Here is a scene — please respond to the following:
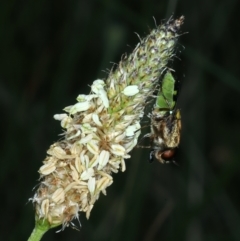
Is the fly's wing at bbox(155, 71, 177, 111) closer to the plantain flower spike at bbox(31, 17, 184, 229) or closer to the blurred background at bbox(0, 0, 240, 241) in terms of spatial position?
the plantain flower spike at bbox(31, 17, 184, 229)

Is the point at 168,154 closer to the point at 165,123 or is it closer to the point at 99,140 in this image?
the point at 165,123

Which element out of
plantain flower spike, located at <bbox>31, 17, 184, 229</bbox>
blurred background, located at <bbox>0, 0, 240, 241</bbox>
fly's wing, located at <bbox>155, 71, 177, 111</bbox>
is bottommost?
plantain flower spike, located at <bbox>31, 17, 184, 229</bbox>

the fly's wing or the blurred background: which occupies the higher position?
the blurred background

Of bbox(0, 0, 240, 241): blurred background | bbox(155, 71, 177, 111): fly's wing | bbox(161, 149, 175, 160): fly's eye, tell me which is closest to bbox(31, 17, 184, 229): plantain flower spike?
bbox(155, 71, 177, 111): fly's wing

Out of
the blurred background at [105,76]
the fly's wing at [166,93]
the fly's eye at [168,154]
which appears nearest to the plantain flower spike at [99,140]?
the fly's wing at [166,93]

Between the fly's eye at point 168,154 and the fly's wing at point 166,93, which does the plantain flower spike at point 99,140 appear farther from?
the fly's eye at point 168,154
